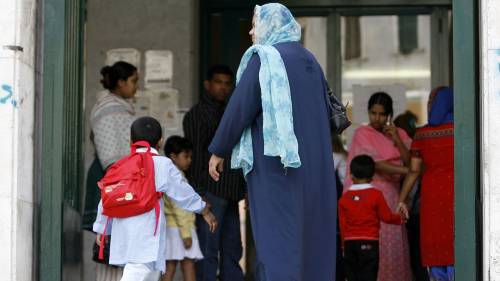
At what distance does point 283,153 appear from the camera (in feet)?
21.9

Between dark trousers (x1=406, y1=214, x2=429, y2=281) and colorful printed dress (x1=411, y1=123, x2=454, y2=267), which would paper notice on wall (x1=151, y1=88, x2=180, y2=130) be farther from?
colorful printed dress (x1=411, y1=123, x2=454, y2=267)

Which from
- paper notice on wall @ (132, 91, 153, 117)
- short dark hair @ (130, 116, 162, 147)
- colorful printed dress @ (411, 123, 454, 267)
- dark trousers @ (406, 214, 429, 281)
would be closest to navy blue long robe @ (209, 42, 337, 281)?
short dark hair @ (130, 116, 162, 147)

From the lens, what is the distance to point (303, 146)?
22.8ft

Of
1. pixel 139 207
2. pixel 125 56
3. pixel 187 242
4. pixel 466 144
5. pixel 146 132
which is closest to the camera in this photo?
pixel 466 144

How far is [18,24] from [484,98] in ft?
9.40

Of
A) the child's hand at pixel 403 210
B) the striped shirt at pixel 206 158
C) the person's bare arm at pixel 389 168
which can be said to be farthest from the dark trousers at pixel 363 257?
the striped shirt at pixel 206 158

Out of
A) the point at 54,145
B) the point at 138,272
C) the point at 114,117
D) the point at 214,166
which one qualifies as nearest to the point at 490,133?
the point at 214,166

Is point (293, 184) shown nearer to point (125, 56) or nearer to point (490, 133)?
point (490, 133)

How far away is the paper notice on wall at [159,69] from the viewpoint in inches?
429

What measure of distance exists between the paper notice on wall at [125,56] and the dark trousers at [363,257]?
2.93m

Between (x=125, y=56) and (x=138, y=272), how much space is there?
3.86m

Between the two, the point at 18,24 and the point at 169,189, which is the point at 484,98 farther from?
the point at 18,24

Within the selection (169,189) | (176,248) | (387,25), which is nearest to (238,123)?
(169,189)

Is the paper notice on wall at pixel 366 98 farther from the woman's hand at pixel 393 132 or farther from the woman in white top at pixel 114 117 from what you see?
the woman in white top at pixel 114 117
